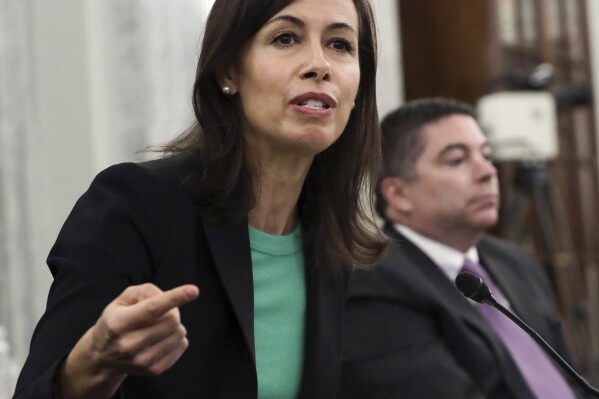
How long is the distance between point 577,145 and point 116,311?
6349mm

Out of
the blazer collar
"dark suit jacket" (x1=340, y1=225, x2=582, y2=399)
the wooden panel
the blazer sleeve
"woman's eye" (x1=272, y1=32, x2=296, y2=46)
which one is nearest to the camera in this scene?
the blazer sleeve

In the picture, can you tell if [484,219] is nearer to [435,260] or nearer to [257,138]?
[435,260]

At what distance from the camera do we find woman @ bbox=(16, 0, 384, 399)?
1354 millimetres

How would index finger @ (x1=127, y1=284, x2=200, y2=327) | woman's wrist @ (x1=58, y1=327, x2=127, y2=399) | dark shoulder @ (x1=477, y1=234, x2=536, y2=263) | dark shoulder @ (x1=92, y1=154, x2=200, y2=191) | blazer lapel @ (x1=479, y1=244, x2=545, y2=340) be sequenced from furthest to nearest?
dark shoulder @ (x1=477, y1=234, x2=536, y2=263), blazer lapel @ (x1=479, y1=244, x2=545, y2=340), dark shoulder @ (x1=92, y1=154, x2=200, y2=191), woman's wrist @ (x1=58, y1=327, x2=127, y2=399), index finger @ (x1=127, y1=284, x2=200, y2=327)

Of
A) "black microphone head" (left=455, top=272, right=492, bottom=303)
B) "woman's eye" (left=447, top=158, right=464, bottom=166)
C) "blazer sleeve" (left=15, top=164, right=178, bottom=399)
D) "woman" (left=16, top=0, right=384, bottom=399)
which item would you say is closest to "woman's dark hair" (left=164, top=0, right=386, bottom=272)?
"woman" (left=16, top=0, right=384, bottom=399)

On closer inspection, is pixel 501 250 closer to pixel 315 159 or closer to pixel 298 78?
pixel 315 159

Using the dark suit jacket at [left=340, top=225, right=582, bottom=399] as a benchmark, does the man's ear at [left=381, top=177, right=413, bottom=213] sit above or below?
above

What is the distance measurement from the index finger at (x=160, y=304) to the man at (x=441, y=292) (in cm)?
102

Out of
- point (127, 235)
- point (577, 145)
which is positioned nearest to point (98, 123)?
point (127, 235)

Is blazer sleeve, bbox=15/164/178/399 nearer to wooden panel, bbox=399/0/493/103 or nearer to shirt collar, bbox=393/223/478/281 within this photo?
shirt collar, bbox=393/223/478/281

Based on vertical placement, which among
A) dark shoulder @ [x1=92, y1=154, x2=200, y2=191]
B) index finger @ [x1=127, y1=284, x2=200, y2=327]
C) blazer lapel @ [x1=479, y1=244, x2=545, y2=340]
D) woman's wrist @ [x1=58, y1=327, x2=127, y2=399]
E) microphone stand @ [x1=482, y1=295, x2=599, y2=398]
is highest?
dark shoulder @ [x1=92, y1=154, x2=200, y2=191]

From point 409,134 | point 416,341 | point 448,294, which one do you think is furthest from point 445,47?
point 416,341

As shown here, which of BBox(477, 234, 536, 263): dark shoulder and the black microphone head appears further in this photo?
BBox(477, 234, 536, 263): dark shoulder

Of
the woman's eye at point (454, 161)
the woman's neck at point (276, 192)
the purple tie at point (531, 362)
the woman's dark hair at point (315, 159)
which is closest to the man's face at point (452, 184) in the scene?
the woman's eye at point (454, 161)
